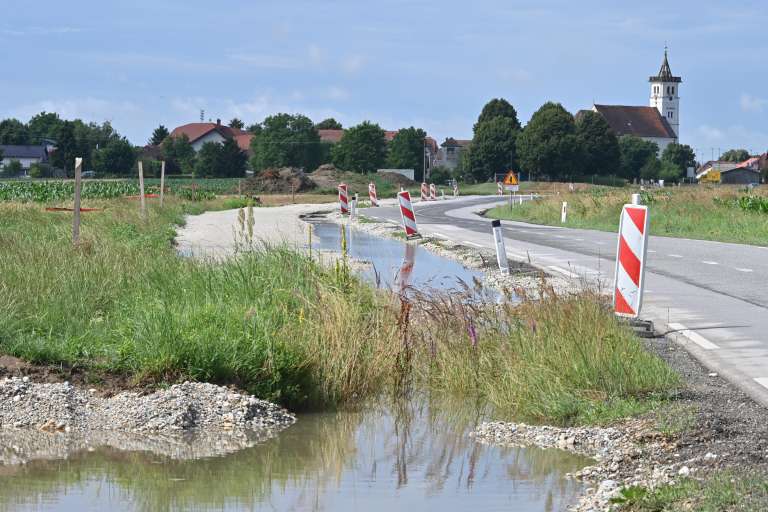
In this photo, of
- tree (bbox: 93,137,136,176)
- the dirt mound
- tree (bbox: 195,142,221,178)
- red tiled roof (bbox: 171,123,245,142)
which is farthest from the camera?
red tiled roof (bbox: 171,123,245,142)

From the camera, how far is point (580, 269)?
20.7 meters

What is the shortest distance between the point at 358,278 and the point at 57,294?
11.0 ft

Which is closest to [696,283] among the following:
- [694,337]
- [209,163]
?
[694,337]

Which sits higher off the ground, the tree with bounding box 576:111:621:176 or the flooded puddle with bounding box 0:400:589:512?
the tree with bounding box 576:111:621:176

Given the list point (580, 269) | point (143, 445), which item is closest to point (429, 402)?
point (143, 445)

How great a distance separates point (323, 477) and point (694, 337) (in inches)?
228

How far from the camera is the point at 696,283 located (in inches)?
720

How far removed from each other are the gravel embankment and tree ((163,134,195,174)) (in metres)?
143

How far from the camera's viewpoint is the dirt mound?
101812mm

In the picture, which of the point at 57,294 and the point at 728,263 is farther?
the point at 728,263

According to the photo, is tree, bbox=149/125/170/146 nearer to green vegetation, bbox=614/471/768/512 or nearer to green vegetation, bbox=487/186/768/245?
green vegetation, bbox=487/186/768/245

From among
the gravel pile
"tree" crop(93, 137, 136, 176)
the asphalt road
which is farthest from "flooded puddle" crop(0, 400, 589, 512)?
"tree" crop(93, 137, 136, 176)

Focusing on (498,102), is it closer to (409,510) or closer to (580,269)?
(580,269)

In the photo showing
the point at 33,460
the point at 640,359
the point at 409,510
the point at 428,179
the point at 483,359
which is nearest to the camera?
the point at 409,510
